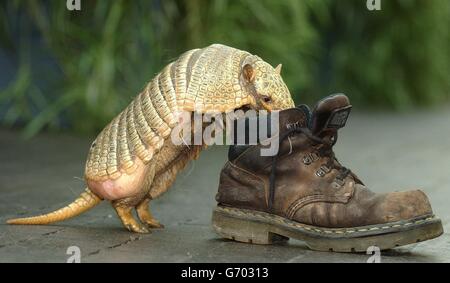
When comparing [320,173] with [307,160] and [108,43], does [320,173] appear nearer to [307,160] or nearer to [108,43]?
[307,160]

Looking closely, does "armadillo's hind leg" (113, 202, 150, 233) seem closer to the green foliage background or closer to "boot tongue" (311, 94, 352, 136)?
"boot tongue" (311, 94, 352, 136)

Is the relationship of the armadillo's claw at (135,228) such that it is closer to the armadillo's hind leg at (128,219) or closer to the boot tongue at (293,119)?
the armadillo's hind leg at (128,219)

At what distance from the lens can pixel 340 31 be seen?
7406 millimetres

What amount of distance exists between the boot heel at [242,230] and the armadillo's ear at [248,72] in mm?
362

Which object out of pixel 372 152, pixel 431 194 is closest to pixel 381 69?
pixel 372 152

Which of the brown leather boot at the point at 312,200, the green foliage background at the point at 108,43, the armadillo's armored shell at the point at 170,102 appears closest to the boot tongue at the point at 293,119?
the brown leather boot at the point at 312,200

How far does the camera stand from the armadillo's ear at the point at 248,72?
2254 mm

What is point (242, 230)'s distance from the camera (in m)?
2.29

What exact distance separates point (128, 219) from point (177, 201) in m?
0.68

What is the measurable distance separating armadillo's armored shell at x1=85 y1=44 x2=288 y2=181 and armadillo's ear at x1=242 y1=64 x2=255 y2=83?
0.6 inches

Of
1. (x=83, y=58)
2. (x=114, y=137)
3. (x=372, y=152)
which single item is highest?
(x=83, y=58)

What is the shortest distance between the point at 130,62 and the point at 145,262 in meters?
3.02
